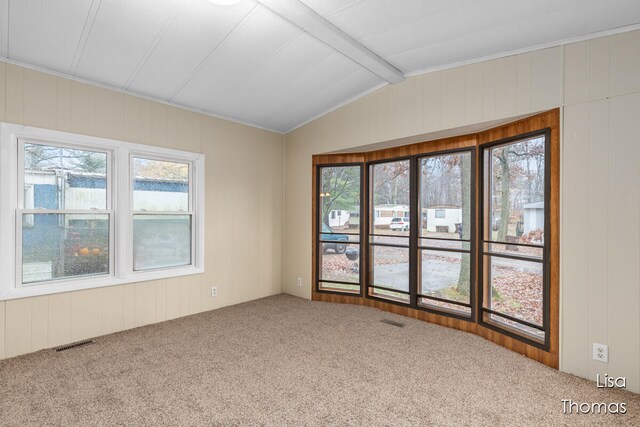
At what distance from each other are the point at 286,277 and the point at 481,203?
302cm

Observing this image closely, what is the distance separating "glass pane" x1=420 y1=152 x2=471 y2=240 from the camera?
12.1ft

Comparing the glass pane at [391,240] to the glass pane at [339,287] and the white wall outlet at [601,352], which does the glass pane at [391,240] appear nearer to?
the glass pane at [339,287]

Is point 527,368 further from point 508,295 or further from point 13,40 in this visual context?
point 13,40

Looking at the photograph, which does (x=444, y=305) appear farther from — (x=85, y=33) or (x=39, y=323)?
(x=85, y=33)

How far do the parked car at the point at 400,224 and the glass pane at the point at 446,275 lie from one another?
1.20 ft

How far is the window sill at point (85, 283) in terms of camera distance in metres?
2.91

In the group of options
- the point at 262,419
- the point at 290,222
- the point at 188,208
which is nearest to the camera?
the point at 262,419

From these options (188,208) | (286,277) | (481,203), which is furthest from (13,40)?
(481,203)

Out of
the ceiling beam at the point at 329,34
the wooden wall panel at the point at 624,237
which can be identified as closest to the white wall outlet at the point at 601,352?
the wooden wall panel at the point at 624,237

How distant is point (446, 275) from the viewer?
3865 mm

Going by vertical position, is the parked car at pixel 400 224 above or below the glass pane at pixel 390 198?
below

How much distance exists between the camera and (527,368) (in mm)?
2732

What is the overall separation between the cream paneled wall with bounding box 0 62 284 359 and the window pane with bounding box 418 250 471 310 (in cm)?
226

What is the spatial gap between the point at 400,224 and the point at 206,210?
2495 mm
